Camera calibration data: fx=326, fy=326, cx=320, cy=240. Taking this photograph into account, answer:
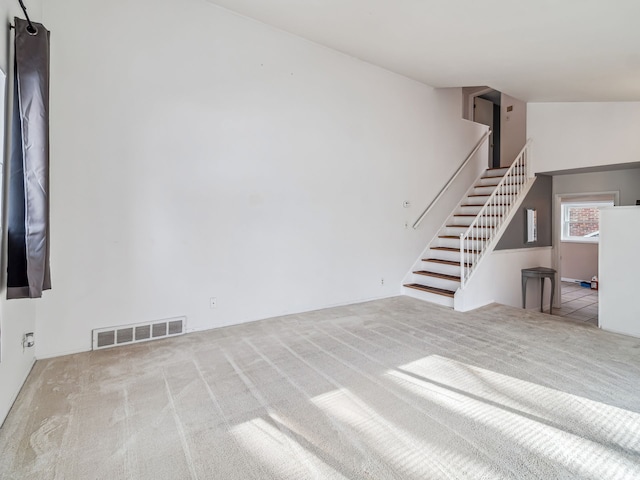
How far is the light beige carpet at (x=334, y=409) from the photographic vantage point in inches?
61.0

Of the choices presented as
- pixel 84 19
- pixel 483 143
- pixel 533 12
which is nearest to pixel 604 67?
pixel 533 12

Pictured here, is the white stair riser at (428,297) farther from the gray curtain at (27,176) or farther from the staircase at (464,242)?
the gray curtain at (27,176)

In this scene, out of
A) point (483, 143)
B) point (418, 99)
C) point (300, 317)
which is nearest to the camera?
point (300, 317)

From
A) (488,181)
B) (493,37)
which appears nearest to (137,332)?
(493,37)

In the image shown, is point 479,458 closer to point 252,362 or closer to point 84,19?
point 252,362

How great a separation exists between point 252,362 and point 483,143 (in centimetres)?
608

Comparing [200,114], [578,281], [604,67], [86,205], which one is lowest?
[578,281]

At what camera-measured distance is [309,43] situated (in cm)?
408

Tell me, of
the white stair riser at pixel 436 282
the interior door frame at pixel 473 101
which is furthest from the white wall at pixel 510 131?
the white stair riser at pixel 436 282

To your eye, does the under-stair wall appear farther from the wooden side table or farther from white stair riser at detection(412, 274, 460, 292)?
the wooden side table

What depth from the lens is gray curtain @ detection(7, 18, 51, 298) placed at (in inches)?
79.7

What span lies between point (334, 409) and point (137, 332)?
84.4 inches

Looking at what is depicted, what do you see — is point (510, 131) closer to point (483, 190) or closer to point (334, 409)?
point (483, 190)

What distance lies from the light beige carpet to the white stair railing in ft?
5.23
